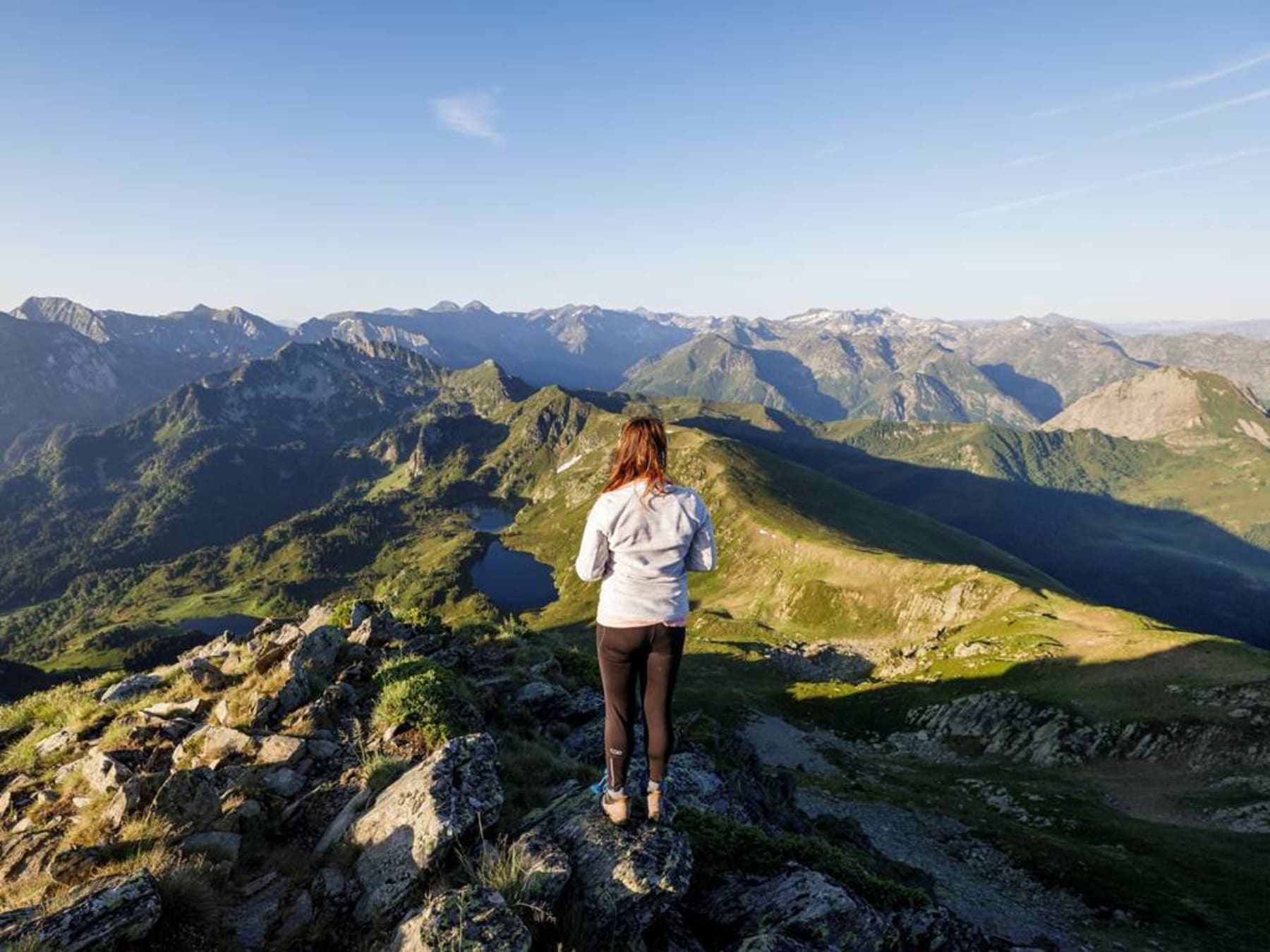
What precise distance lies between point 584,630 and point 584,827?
185 meters

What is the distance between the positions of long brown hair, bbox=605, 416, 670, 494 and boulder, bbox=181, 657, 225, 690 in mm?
15249

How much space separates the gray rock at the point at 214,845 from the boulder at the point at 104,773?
305cm

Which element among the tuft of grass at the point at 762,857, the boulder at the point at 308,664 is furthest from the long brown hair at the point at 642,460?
the boulder at the point at 308,664

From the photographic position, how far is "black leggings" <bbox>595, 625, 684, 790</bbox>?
8.80 metres

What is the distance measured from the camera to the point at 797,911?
9.17m

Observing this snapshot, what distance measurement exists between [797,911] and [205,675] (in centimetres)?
1730

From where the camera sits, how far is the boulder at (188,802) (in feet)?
33.3

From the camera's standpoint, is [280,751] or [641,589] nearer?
[641,589]

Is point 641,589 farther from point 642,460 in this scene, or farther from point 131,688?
point 131,688

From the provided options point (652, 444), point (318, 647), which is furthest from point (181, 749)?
point (652, 444)

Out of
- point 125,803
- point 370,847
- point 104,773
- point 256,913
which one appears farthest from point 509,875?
point 104,773

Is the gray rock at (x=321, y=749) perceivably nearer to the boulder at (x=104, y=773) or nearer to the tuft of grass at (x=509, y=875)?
the boulder at (x=104, y=773)

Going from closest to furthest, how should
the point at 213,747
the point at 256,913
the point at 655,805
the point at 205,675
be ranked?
1. the point at 256,913
2. the point at 655,805
3. the point at 213,747
4. the point at 205,675

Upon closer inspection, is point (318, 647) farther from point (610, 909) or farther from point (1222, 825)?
point (1222, 825)
